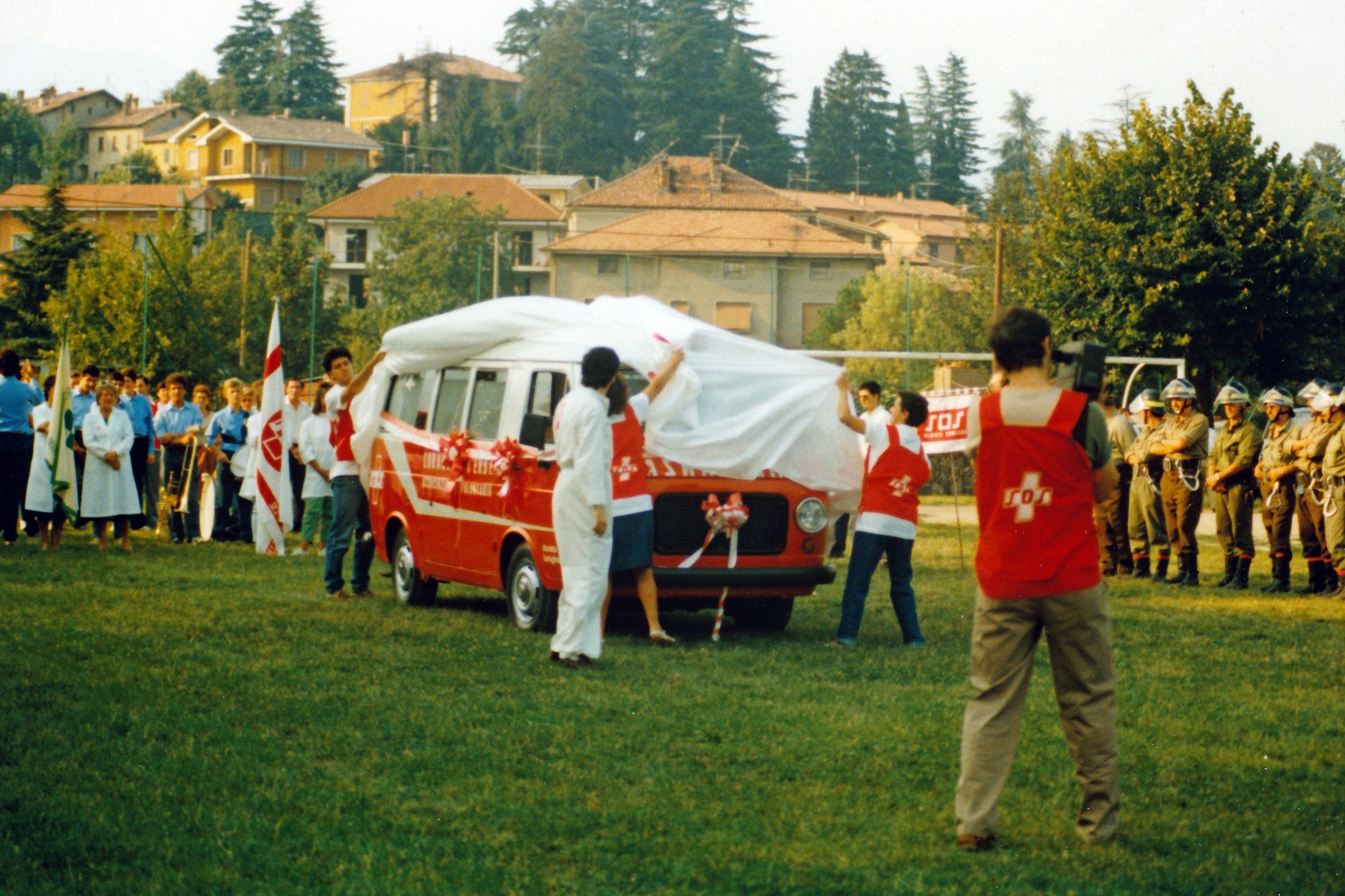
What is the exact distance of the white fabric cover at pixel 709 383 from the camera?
36.6 ft

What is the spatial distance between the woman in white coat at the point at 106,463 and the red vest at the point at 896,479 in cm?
954

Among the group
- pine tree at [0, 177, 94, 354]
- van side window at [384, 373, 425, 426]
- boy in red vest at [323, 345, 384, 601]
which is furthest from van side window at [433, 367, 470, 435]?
pine tree at [0, 177, 94, 354]

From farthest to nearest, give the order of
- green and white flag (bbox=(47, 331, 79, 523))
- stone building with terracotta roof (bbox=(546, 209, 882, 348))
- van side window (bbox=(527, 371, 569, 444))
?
stone building with terracotta roof (bbox=(546, 209, 882, 348)), green and white flag (bbox=(47, 331, 79, 523)), van side window (bbox=(527, 371, 569, 444))

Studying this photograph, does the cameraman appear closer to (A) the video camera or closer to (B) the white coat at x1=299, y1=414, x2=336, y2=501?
(A) the video camera

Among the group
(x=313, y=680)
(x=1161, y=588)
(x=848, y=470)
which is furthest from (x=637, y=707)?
(x=1161, y=588)

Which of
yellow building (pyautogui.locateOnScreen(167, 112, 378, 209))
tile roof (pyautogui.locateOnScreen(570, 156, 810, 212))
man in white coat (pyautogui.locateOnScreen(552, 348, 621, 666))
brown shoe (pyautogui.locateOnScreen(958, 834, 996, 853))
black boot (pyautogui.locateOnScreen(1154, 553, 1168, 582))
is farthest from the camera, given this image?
yellow building (pyautogui.locateOnScreen(167, 112, 378, 209))

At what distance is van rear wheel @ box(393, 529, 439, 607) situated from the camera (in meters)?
13.0

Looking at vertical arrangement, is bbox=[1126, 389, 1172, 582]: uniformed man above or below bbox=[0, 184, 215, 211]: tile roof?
below

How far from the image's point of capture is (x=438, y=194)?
88.0 m

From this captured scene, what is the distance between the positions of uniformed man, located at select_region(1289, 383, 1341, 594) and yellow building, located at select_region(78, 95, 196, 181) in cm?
12295

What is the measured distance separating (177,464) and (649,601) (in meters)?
10.5

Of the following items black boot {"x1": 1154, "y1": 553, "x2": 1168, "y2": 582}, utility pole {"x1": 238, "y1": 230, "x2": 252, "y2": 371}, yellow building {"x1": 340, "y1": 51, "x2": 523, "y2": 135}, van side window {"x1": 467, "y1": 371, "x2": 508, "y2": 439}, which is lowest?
black boot {"x1": 1154, "y1": 553, "x2": 1168, "y2": 582}

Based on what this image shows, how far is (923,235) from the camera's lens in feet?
314

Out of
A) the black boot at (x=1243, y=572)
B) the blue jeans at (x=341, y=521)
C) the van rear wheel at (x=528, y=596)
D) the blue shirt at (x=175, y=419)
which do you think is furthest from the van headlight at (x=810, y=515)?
the blue shirt at (x=175, y=419)
